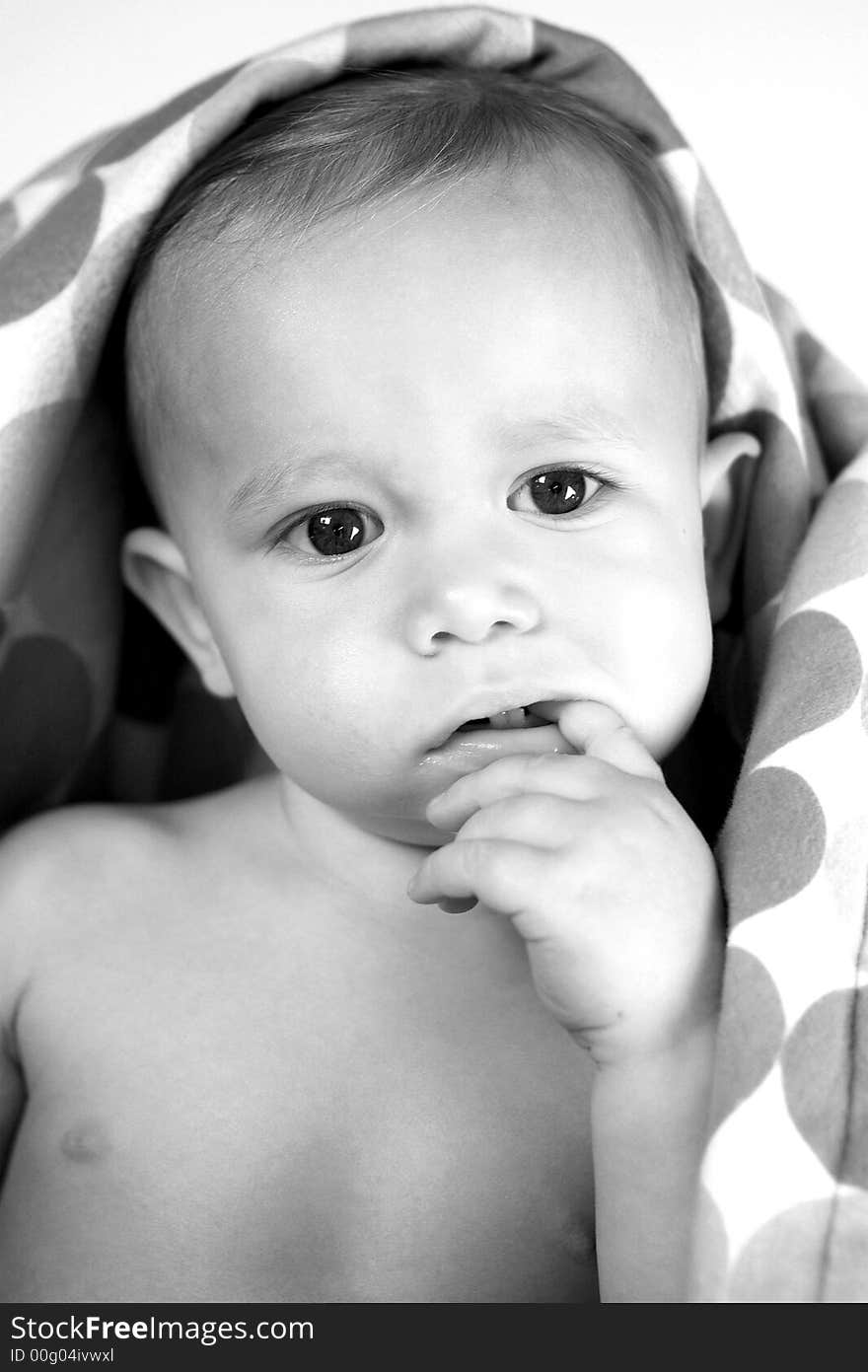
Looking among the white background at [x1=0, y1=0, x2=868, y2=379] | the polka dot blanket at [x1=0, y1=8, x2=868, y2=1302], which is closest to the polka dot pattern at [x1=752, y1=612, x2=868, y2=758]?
the polka dot blanket at [x1=0, y1=8, x2=868, y2=1302]

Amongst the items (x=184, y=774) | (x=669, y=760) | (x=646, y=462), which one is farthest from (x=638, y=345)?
(x=184, y=774)

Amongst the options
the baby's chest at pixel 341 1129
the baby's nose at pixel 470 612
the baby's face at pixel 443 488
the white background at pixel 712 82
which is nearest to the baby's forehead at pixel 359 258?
the baby's face at pixel 443 488

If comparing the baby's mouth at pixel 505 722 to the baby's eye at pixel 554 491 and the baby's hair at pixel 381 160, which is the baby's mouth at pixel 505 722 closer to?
the baby's eye at pixel 554 491

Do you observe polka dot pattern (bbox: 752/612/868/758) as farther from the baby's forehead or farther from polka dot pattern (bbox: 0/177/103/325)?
polka dot pattern (bbox: 0/177/103/325)

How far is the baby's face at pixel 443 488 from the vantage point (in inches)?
37.4

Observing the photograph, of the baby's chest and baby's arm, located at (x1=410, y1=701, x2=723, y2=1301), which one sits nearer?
baby's arm, located at (x1=410, y1=701, x2=723, y2=1301)

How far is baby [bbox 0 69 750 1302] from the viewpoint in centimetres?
88

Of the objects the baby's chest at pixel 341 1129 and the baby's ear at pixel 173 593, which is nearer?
the baby's chest at pixel 341 1129

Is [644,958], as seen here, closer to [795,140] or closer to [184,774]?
[184,774]

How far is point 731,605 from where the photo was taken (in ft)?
4.10

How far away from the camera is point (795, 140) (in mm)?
1793

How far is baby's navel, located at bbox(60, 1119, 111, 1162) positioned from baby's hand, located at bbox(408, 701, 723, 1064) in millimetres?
331

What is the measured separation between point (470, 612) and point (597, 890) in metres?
0.19

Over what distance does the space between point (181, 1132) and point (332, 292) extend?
59 centimetres
